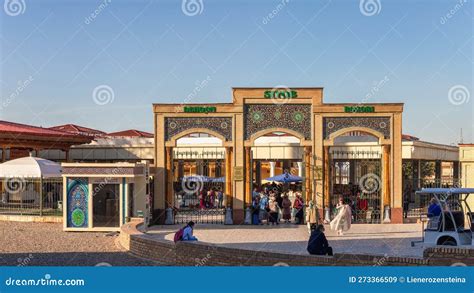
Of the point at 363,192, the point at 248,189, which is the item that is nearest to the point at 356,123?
the point at 248,189

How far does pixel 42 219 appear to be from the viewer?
26.1m

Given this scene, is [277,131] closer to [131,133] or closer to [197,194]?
[197,194]

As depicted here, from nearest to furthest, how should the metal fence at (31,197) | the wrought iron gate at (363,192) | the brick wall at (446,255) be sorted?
the brick wall at (446,255) → the wrought iron gate at (363,192) → the metal fence at (31,197)

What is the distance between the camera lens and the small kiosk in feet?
74.1

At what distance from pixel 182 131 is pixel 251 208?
145 inches

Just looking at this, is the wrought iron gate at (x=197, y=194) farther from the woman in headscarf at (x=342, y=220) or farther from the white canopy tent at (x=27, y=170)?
the woman in headscarf at (x=342, y=220)

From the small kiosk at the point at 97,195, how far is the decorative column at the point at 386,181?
8.93 m

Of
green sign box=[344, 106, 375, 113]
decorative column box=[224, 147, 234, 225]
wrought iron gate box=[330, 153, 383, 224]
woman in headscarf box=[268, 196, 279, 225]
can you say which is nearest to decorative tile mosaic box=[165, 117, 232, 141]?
decorative column box=[224, 147, 234, 225]

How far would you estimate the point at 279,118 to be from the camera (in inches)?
1012

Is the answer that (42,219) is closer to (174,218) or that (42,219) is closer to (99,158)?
(174,218)

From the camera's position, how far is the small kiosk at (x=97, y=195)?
22578mm

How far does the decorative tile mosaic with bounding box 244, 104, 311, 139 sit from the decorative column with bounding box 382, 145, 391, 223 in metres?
2.80

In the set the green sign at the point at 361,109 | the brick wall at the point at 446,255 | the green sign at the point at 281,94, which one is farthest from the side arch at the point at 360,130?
the brick wall at the point at 446,255

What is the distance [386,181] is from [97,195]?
33.4 feet
